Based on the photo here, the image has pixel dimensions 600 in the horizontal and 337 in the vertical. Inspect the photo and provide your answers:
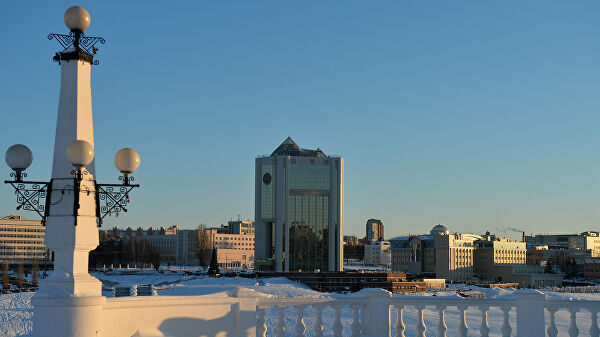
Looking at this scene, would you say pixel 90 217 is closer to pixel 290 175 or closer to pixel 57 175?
pixel 57 175

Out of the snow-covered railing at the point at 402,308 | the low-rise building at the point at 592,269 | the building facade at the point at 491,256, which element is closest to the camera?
the snow-covered railing at the point at 402,308

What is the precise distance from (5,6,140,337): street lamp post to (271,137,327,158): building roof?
5081 inches

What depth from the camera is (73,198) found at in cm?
904

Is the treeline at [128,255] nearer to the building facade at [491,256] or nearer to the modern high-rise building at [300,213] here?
the modern high-rise building at [300,213]

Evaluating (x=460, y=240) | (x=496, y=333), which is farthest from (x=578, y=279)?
(x=496, y=333)

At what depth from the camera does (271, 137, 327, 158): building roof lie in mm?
140125

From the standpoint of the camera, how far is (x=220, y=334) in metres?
10.2

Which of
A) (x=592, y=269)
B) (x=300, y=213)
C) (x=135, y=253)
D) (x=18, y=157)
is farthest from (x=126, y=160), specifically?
(x=592, y=269)

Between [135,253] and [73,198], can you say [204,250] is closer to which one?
[135,253]

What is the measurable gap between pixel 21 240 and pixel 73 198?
19243 centimetres

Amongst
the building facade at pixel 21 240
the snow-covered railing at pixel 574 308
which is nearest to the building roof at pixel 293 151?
the building facade at pixel 21 240

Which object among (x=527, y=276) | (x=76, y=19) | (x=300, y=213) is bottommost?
(x=527, y=276)

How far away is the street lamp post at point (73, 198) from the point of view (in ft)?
28.2

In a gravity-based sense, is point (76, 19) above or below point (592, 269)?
above
